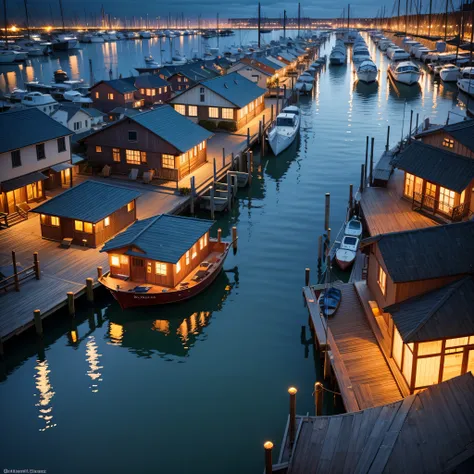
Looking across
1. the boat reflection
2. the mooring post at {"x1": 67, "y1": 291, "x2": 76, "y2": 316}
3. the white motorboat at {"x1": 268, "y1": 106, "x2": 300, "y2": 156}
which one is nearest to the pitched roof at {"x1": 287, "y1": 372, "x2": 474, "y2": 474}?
the boat reflection

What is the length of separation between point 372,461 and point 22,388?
17872 mm

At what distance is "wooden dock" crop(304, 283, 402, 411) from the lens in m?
23.9

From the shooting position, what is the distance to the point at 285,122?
239 feet

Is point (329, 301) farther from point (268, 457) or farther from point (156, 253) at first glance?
point (268, 457)

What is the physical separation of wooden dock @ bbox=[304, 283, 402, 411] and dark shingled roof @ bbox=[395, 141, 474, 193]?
14489 mm

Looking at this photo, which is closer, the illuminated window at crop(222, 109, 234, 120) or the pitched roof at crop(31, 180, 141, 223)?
the pitched roof at crop(31, 180, 141, 223)

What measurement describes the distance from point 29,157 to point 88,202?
30.1 feet

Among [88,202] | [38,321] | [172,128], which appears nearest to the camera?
[38,321]

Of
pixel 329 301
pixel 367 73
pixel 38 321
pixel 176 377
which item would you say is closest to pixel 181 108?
pixel 38 321

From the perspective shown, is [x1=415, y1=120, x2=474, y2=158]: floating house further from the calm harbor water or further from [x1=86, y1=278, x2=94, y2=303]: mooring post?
[x1=86, y1=278, x2=94, y2=303]: mooring post

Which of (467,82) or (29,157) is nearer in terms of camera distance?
(29,157)

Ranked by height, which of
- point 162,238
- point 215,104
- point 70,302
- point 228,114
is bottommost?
point 70,302

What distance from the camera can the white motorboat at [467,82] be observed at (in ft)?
333

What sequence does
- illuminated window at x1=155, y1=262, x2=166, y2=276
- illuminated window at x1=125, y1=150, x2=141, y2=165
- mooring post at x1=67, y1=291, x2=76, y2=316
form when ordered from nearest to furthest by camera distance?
1. mooring post at x1=67, y1=291, x2=76, y2=316
2. illuminated window at x1=155, y1=262, x2=166, y2=276
3. illuminated window at x1=125, y1=150, x2=141, y2=165
